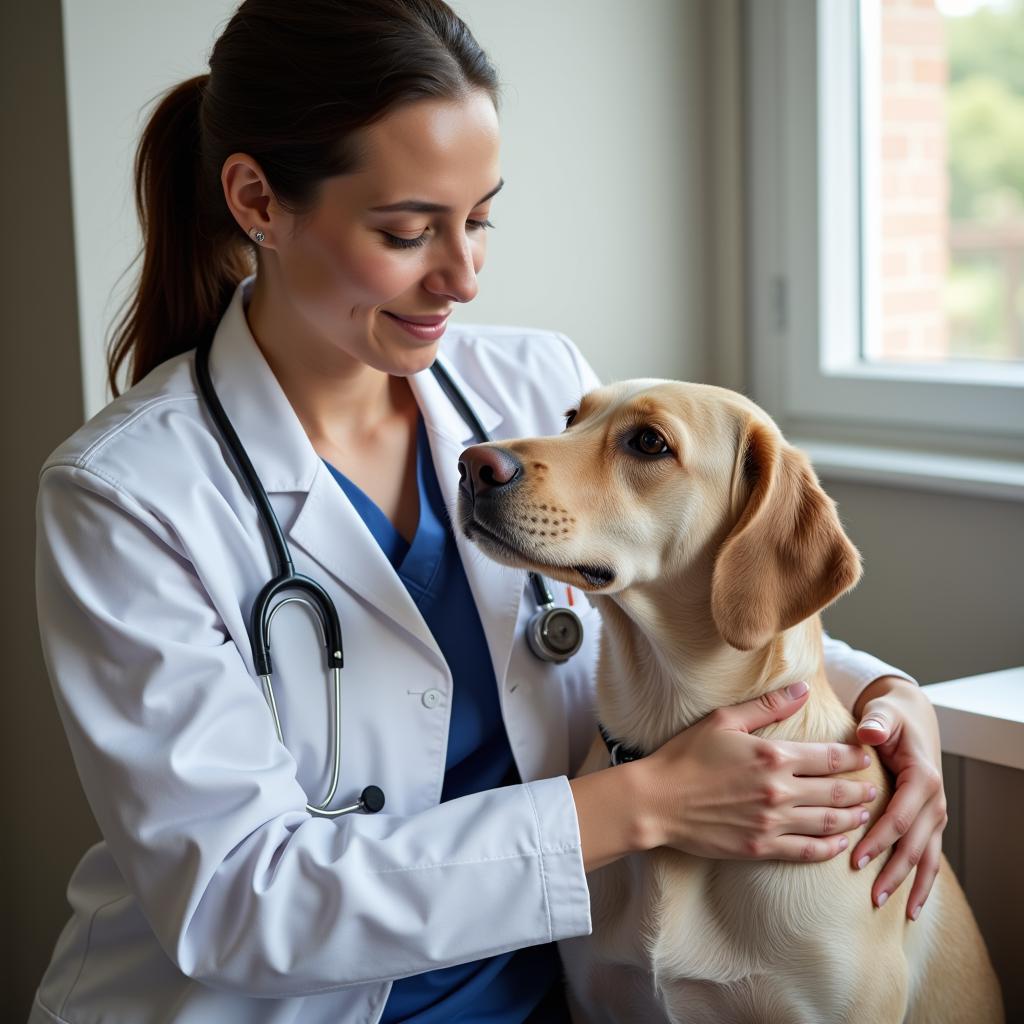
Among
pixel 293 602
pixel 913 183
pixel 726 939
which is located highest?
pixel 913 183

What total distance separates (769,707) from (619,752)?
17cm

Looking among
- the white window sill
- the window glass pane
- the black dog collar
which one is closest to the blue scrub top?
the black dog collar

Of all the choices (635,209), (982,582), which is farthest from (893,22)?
(982,582)

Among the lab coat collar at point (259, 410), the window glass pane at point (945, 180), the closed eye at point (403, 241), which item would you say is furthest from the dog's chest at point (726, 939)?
the window glass pane at point (945, 180)

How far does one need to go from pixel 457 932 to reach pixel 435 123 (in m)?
0.81

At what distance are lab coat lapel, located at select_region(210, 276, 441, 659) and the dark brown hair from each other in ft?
0.51

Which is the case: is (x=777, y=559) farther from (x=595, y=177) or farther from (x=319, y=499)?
(x=595, y=177)

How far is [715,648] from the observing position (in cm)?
126

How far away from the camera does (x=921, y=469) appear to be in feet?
6.46

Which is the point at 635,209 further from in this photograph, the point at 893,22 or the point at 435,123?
the point at 435,123

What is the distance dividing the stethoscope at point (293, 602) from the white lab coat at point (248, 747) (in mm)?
15

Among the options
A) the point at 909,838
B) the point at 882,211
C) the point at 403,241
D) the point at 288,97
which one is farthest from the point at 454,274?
the point at 882,211

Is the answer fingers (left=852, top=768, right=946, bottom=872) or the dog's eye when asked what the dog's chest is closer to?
fingers (left=852, top=768, right=946, bottom=872)

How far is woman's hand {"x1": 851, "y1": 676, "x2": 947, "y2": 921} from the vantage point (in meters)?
1.24
